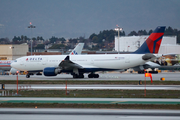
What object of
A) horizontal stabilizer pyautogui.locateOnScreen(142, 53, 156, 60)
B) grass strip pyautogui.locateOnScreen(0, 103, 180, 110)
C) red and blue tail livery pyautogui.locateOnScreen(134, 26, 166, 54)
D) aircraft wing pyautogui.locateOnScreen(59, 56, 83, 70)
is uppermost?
red and blue tail livery pyautogui.locateOnScreen(134, 26, 166, 54)

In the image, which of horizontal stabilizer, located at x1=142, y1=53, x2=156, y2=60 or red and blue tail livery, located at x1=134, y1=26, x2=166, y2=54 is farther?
red and blue tail livery, located at x1=134, y1=26, x2=166, y2=54

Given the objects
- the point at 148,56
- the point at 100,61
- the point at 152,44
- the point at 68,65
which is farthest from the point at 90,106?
the point at 152,44

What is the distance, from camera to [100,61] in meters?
40.5

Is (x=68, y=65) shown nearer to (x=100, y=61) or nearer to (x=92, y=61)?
(x=92, y=61)

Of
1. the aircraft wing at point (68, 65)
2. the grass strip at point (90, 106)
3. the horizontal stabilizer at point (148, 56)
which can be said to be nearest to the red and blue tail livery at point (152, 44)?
the horizontal stabilizer at point (148, 56)

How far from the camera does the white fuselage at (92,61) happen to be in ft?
131

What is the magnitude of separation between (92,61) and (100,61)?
4.34ft

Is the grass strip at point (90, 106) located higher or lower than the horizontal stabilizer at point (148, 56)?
lower

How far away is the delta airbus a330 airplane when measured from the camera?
129 feet

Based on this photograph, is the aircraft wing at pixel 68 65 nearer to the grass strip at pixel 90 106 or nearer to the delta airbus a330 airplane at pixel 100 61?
the delta airbus a330 airplane at pixel 100 61

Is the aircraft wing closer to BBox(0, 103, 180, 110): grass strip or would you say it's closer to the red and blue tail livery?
the red and blue tail livery

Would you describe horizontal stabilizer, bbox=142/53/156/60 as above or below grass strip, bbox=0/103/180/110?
above

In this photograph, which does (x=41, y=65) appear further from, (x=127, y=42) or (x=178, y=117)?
(x=127, y=42)

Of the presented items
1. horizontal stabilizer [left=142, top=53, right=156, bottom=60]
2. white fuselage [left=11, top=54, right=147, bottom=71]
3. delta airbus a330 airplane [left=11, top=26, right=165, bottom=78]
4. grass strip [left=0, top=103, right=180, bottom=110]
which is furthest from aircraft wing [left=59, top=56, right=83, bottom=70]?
grass strip [left=0, top=103, right=180, bottom=110]
